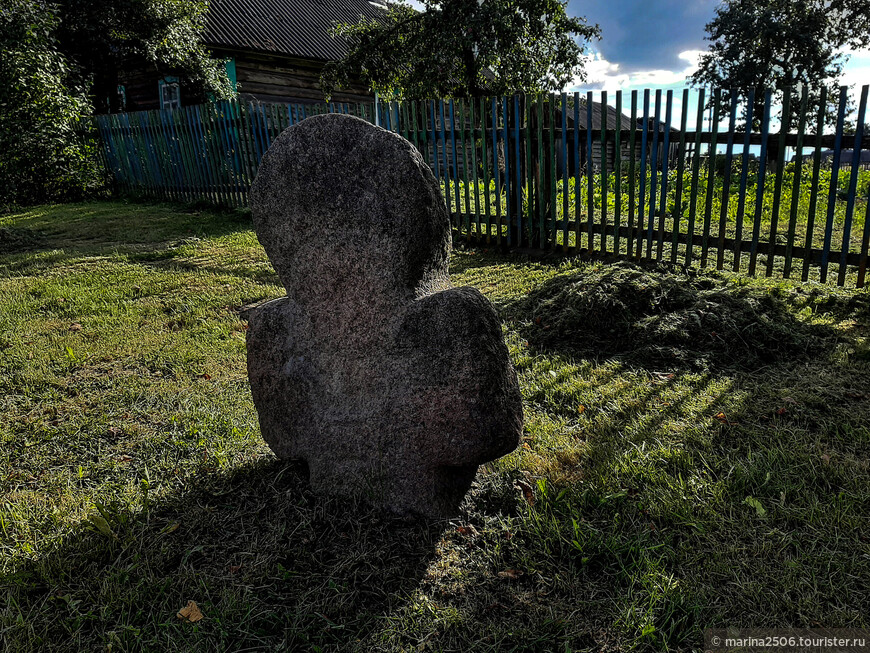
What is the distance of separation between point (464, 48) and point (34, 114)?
903 cm

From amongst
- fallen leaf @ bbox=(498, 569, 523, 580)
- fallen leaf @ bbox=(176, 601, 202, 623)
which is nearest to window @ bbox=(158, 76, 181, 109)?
fallen leaf @ bbox=(176, 601, 202, 623)

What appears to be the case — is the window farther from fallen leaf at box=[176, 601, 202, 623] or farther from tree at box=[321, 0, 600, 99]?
fallen leaf at box=[176, 601, 202, 623]

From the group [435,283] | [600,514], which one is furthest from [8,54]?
[600,514]

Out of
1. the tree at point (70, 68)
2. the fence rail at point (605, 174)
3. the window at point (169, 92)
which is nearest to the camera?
the fence rail at point (605, 174)

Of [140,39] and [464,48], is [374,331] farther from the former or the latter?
[140,39]

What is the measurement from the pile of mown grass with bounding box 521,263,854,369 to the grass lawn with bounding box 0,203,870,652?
20 millimetres

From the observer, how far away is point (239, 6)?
18203mm

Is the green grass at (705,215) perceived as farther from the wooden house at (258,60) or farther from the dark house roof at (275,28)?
the dark house roof at (275,28)

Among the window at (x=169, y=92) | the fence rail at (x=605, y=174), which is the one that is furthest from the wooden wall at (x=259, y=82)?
the fence rail at (x=605, y=174)

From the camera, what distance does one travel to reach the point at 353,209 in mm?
2340

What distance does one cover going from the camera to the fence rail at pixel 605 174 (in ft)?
17.5

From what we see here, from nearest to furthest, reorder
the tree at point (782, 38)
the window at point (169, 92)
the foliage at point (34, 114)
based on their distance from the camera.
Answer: the foliage at point (34, 114), the window at point (169, 92), the tree at point (782, 38)

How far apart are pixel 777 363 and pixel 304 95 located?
16954mm

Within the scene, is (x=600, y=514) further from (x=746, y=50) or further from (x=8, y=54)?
(x=746, y=50)
